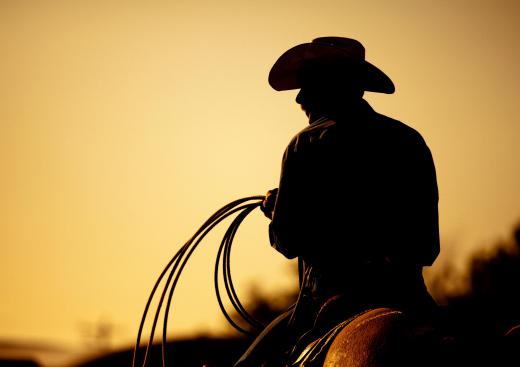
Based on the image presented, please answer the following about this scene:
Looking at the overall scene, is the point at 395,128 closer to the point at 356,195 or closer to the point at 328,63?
the point at 356,195

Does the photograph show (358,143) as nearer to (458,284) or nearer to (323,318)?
(323,318)

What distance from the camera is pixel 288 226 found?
4.51m

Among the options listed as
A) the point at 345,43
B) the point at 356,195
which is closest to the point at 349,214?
the point at 356,195

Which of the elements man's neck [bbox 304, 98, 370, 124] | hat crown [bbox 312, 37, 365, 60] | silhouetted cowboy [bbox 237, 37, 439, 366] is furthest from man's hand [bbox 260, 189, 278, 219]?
hat crown [bbox 312, 37, 365, 60]

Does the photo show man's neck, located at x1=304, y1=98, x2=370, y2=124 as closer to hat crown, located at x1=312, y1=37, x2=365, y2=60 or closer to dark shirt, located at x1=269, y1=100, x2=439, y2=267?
dark shirt, located at x1=269, y1=100, x2=439, y2=267

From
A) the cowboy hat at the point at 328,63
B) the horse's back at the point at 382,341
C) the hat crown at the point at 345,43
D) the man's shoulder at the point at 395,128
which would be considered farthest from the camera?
the hat crown at the point at 345,43

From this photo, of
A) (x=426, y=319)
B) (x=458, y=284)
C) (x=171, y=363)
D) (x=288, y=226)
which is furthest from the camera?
(x=458, y=284)

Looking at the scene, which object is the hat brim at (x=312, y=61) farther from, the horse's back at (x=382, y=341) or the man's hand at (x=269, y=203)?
the horse's back at (x=382, y=341)

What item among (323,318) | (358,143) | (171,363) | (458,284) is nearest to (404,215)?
(358,143)

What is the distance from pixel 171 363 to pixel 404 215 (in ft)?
11.2

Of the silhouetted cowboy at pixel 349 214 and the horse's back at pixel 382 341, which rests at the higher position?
the silhouetted cowboy at pixel 349 214

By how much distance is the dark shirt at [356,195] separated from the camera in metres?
4.38

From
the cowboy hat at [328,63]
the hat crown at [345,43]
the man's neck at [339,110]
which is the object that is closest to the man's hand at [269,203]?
the man's neck at [339,110]

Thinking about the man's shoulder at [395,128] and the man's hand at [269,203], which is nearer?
the man's shoulder at [395,128]
